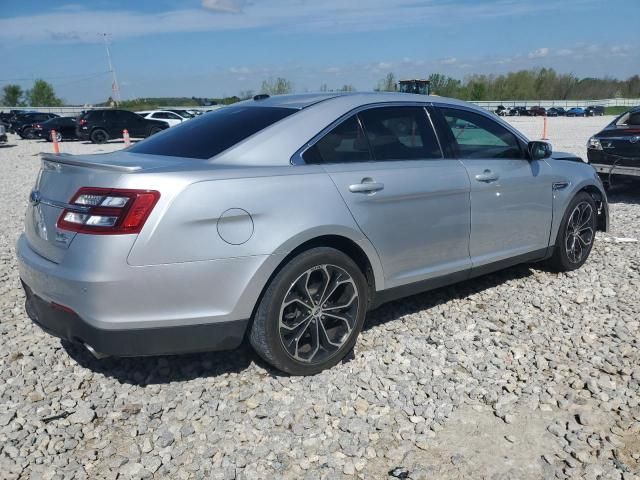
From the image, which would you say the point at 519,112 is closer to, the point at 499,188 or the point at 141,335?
the point at 499,188

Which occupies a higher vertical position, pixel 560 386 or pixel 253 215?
pixel 253 215

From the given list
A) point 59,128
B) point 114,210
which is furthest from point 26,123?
point 114,210

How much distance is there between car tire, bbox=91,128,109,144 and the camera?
2542 centimetres

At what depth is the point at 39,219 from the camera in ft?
10.4

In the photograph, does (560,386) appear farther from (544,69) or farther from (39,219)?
(544,69)

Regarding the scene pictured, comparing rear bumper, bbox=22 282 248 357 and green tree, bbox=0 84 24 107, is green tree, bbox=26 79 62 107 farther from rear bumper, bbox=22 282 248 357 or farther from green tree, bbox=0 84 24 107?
rear bumper, bbox=22 282 248 357

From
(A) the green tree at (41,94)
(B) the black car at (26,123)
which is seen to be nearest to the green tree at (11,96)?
(A) the green tree at (41,94)

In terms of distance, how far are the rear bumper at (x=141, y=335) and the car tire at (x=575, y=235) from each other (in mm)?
3289

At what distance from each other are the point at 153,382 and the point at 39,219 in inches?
44.5

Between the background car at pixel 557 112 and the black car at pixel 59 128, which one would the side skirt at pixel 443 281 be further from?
the background car at pixel 557 112

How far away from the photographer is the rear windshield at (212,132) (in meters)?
3.38

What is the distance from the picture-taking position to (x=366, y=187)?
3.47m

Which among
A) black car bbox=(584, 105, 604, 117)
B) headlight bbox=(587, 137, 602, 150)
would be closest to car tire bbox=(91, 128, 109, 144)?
headlight bbox=(587, 137, 602, 150)

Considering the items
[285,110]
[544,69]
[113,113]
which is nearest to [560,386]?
[285,110]
